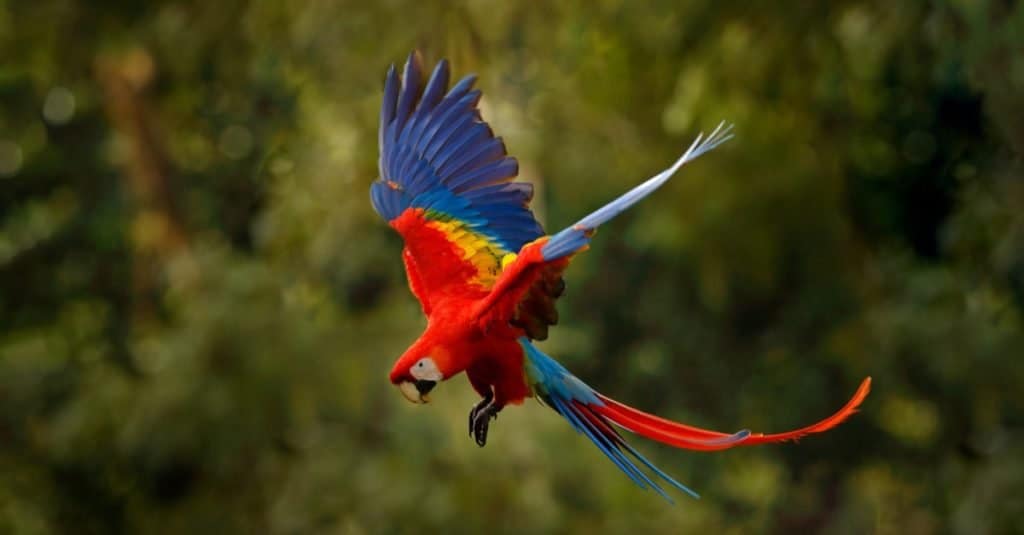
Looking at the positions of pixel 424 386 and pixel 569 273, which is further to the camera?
pixel 569 273

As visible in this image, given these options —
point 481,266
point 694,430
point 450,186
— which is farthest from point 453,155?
point 694,430

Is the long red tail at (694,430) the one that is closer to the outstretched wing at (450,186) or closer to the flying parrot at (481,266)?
the flying parrot at (481,266)

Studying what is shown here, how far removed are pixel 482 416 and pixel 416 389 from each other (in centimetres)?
13

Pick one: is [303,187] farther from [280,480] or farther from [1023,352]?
[1023,352]

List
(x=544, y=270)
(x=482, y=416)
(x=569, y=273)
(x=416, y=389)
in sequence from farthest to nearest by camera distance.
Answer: (x=569, y=273) < (x=482, y=416) < (x=416, y=389) < (x=544, y=270)

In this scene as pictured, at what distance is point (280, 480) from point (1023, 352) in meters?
3.28

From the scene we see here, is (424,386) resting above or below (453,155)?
below

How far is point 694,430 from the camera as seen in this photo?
1784 millimetres

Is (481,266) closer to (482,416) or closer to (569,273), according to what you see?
(482,416)

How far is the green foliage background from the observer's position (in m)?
6.00

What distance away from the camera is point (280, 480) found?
751 cm

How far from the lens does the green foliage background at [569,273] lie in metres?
6.00

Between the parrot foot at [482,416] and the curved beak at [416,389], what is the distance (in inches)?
4.2

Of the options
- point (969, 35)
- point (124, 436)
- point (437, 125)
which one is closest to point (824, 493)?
point (124, 436)
